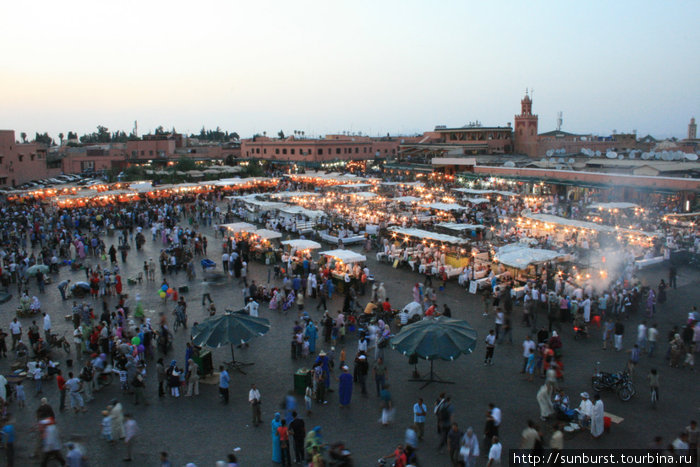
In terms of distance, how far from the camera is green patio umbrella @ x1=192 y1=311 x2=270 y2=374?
32.6 ft

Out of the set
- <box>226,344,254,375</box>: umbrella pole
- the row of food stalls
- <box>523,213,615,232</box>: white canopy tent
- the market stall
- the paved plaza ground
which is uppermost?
the row of food stalls

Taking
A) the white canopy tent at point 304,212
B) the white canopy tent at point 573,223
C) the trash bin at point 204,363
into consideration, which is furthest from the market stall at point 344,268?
the white canopy tent at point 573,223

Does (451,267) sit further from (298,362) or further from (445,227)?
(298,362)

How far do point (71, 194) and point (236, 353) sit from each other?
29.1 meters

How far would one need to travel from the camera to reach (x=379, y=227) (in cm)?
2541

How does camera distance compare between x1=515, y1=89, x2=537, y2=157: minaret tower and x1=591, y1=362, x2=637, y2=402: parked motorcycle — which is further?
x1=515, y1=89, x2=537, y2=157: minaret tower

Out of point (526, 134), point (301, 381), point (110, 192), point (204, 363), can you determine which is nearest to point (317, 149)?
point (526, 134)

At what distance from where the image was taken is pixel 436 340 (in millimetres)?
9297

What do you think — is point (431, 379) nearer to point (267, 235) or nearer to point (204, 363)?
point (204, 363)

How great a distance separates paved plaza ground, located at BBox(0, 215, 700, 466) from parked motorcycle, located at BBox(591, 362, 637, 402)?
14cm

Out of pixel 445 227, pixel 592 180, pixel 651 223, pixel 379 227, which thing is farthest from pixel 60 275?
pixel 592 180

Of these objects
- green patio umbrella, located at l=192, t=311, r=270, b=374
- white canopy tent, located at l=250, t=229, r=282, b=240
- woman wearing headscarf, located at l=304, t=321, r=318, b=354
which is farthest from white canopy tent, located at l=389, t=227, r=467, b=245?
green patio umbrella, located at l=192, t=311, r=270, b=374

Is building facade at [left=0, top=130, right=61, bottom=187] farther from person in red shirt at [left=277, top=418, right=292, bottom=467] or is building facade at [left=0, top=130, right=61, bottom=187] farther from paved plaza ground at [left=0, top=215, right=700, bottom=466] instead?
person in red shirt at [left=277, top=418, right=292, bottom=467]

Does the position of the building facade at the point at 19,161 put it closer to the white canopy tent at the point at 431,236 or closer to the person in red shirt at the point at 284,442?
the white canopy tent at the point at 431,236
